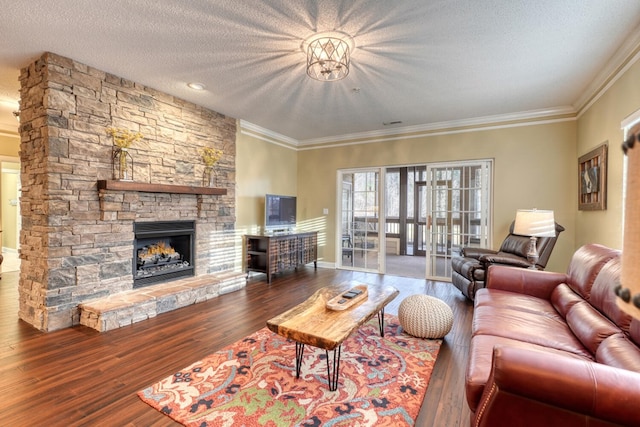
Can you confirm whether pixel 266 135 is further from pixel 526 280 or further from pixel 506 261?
pixel 526 280

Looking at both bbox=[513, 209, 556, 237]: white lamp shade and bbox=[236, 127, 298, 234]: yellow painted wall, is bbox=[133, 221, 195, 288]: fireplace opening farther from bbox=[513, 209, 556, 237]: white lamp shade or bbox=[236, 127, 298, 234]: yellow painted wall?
bbox=[513, 209, 556, 237]: white lamp shade

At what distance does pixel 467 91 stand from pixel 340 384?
142 inches

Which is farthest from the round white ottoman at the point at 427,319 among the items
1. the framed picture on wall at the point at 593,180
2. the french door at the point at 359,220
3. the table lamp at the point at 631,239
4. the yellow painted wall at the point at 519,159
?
the french door at the point at 359,220

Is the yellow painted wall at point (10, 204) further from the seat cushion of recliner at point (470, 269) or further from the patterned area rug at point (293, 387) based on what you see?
the seat cushion of recliner at point (470, 269)

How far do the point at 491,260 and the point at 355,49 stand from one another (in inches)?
110

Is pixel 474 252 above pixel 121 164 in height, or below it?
below

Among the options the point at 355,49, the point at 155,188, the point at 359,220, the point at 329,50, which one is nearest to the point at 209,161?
the point at 155,188

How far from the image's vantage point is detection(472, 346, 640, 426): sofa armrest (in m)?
1.03

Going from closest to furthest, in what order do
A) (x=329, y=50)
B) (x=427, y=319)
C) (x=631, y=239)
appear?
(x=631, y=239) → (x=329, y=50) → (x=427, y=319)

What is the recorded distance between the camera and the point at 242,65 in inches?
122

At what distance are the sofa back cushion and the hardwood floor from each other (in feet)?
3.28

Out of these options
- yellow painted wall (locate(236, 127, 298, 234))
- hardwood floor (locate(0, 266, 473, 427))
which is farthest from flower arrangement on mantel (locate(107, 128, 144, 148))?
hardwood floor (locate(0, 266, 473, 427))

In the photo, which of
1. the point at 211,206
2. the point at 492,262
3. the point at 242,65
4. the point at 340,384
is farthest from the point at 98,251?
the point at 492,262

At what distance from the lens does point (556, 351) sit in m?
1.70
